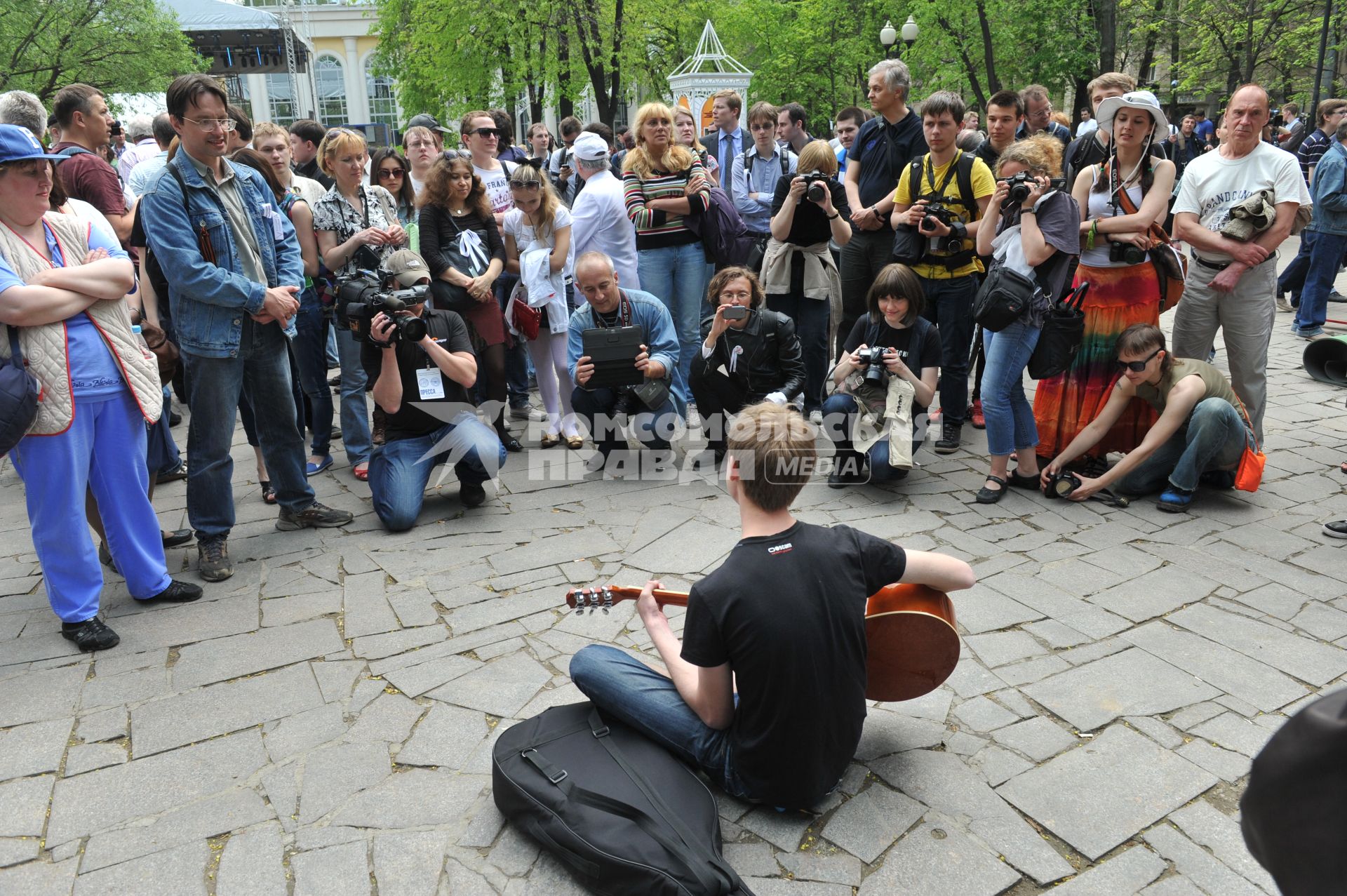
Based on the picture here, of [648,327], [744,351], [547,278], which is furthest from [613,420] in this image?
[547,278]

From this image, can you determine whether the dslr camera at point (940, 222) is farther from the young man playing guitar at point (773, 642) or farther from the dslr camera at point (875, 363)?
the young man playing guitar at point (773, 642)

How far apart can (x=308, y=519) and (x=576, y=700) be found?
8.00 ft

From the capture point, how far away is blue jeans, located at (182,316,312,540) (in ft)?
14.3

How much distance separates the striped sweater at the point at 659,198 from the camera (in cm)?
643

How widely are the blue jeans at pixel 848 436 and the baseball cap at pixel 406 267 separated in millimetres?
2422

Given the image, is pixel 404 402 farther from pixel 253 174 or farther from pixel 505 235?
pixel 505 235

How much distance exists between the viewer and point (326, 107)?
57656 mm

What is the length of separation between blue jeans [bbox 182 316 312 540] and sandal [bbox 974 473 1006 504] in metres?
3.68

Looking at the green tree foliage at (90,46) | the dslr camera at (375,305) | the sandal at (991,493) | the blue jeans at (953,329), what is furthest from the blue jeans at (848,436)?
the green tree foliage at (90,46)

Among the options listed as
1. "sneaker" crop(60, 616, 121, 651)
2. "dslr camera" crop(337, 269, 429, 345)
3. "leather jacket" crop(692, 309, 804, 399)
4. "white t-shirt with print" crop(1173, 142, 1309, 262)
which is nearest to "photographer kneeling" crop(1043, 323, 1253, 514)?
"white t-shirt with print" crop(1173, 142, 1309, 262)

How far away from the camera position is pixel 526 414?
281 inches

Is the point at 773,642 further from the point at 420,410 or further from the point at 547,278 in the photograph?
the point at 547,278

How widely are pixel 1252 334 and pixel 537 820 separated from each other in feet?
15.7

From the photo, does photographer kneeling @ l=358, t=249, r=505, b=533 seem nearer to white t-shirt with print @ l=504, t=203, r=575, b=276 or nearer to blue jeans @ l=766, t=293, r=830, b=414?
white t-shirt with print @ l=504, t=203, r=575, b=276
